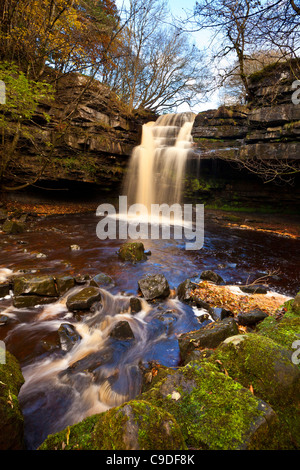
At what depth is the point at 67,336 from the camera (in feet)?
10.2

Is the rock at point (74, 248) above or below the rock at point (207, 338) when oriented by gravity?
above

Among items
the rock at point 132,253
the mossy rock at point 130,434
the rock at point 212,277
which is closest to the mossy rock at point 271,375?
the mossy rock at point 130,434

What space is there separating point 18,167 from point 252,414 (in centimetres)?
1357

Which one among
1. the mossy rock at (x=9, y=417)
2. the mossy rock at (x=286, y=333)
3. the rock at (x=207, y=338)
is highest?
the mossy rock at (x=286, y=333)

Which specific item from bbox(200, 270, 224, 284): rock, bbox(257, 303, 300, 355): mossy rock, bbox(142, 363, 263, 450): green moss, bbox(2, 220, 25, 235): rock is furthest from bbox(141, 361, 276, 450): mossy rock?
bbox(2, 220, 25, 235): rock

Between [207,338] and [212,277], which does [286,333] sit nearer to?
[207,338]

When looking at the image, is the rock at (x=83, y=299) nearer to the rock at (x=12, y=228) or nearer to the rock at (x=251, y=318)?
the rock at (x=251, y=318)

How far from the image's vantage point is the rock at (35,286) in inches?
154

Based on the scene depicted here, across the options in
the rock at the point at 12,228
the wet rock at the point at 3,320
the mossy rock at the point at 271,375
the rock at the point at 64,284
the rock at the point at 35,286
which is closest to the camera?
the mossy rock at the point at 271,375

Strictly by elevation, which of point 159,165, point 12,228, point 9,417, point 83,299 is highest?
point 159,165

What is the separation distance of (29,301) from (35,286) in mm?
274

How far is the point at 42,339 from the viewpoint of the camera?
10.3 ft

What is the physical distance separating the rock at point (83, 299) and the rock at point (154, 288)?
91 centimetres

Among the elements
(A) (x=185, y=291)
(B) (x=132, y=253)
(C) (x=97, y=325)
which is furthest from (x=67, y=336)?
(B) (x=132, y=253)
